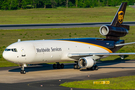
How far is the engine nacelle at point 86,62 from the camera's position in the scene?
41.8m

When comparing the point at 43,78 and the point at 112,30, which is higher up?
the point at 112,30

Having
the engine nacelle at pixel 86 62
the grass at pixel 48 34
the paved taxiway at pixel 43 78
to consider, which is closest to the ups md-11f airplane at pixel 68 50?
the engine nacelle at pixel 86 62

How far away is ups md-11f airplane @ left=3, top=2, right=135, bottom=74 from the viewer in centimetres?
3928

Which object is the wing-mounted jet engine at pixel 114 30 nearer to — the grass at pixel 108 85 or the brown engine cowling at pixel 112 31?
the brown engine cowling at pixel 112 31

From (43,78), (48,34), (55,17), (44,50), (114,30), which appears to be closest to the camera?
(43,78)

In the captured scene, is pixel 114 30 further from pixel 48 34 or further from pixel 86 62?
pixel 48 34

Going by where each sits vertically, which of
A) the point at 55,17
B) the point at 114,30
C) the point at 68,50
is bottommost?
the point at 55,17

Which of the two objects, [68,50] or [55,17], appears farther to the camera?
[55,17]

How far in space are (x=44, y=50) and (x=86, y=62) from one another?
6538mm

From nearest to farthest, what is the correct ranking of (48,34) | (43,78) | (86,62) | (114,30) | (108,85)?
(108,85) < (43,78) < (86,62) < (114,30) < (48,34)

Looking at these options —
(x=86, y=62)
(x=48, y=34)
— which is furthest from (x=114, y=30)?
(x=48, y=34)

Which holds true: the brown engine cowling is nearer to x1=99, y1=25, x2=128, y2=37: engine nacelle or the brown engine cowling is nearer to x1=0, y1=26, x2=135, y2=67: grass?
x1=99, y1=25, x2=128, y2=37: engine nacelle

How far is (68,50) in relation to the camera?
4378 centimetres

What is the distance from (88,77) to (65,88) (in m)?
8.31
